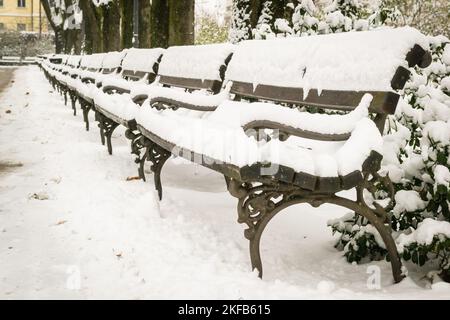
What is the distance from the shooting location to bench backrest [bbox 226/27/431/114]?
7.49 feet

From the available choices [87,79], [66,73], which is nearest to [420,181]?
[87,79]

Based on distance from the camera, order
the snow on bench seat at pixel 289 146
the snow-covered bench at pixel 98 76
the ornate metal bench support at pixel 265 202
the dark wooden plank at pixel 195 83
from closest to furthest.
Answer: the snow on bench seat at pixel 289 146 < the ornate metal bench support at pixel 265 202 < the dark wooden plank at pixel 195 83 < the snow-covered bench at pixel 98 76

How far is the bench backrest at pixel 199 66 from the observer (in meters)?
4.16

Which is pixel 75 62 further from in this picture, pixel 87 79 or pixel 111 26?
pixel 87 79

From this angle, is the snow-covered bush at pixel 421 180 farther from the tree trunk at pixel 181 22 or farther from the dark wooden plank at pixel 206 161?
the tree trunk at pixel 181 22

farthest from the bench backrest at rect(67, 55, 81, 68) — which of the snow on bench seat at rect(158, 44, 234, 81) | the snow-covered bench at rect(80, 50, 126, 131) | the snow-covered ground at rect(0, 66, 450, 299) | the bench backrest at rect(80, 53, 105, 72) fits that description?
the snow-covered ground at rect(0, 66, 450, 299)

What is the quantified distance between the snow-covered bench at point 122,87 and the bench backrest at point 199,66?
1.13 feet

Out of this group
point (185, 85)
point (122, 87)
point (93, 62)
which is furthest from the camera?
point (93, 62)

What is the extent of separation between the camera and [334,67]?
8.98ft

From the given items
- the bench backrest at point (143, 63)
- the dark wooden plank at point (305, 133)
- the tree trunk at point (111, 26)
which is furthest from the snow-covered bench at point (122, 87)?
the tree trunk at point (111, 26)

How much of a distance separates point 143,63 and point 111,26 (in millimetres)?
11647

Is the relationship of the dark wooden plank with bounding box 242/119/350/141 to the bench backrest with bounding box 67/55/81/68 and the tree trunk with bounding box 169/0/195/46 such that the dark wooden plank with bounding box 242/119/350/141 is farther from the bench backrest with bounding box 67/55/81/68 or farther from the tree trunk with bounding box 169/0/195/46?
the bench backrest with bounding box 67/55/81/68
